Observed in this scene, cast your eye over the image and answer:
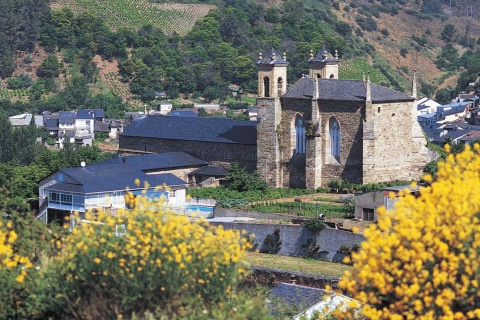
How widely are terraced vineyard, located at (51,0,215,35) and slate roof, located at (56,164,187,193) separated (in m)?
61.8

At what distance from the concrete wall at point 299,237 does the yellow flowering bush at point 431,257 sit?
19.8m

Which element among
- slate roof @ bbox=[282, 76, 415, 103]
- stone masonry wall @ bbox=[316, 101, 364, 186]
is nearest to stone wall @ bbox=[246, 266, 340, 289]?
stone masonry wall @ bbox=[316, 101, 364, 186]

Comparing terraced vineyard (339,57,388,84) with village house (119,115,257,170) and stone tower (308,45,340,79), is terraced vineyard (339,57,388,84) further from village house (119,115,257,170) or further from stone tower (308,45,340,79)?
stone tower (308,45,340,79)

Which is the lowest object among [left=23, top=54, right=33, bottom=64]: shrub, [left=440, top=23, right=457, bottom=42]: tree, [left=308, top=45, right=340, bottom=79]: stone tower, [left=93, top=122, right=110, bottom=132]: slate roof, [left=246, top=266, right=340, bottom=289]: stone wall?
[left=246, top=266, right=340, bottom=289]: stone wall

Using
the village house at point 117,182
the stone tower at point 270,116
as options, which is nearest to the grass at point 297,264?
A: the village house at point 117,182

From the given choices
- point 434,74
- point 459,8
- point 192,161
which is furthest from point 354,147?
point 459,8

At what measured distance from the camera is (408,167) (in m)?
47.0

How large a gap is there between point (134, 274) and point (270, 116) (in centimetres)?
3047

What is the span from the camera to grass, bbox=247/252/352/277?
3541cm

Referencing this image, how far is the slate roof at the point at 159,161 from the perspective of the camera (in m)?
48.0

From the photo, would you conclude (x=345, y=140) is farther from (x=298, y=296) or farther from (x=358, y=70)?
(x=358, y=70)

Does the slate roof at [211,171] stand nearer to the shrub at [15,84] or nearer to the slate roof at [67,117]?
the slate roof at [67,117]

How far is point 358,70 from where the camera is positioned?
334 ft

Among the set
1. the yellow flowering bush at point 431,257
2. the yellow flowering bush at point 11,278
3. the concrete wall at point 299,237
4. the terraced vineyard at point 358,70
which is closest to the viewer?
the yellow flowering bush at point 431,257
